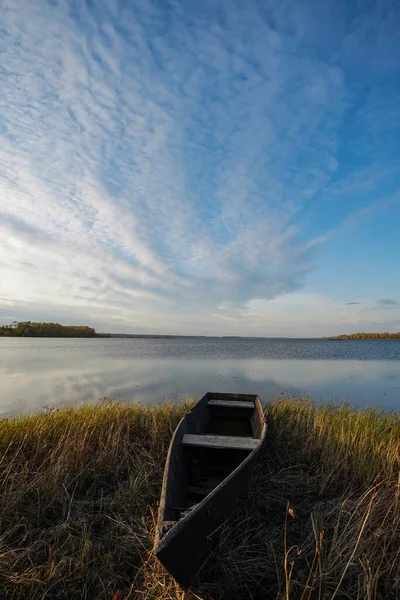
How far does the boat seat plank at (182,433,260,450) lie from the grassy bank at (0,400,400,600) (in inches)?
25.2

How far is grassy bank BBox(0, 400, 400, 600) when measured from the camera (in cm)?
286

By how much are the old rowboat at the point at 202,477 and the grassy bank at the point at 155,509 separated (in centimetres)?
41

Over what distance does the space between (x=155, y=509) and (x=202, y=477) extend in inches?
36.2

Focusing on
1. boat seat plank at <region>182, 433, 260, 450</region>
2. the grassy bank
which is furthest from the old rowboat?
the grassy bank

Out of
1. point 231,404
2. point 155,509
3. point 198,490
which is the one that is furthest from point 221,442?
point 231,404

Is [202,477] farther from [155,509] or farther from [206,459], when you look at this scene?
[155,509]

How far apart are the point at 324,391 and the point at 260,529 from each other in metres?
11.7

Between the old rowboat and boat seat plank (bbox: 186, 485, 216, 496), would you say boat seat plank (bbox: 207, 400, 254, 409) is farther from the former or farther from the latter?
boat seat plank (bbox: 186, 485, 216, 496)

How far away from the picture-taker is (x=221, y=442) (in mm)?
4598

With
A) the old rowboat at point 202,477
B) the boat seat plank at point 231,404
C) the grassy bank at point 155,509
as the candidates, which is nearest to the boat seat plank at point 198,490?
the old rowboat at point 202,477

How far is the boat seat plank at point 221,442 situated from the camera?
175 inches

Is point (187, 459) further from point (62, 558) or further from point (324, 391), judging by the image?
point (324, 391)

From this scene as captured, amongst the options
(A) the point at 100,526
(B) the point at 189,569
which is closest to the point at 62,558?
(A) the point at 100,526

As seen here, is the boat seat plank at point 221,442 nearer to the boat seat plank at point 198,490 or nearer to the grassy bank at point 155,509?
the boat seat plank at point 198,490
